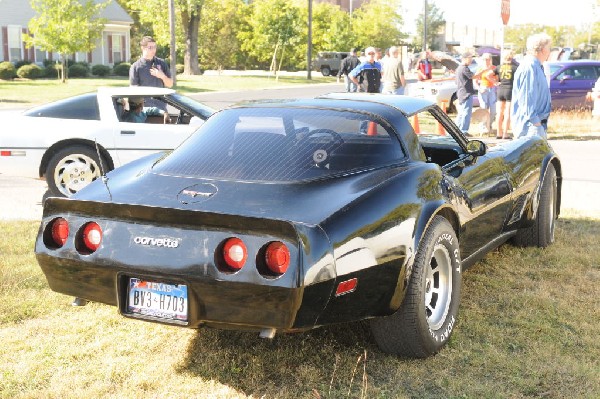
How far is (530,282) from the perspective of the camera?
5.52 meters

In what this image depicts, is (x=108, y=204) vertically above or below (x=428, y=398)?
above

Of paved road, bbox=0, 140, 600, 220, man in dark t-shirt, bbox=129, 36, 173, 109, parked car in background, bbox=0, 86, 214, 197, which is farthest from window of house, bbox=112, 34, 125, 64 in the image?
parked car in background, bbox=0, 86, 214, 197

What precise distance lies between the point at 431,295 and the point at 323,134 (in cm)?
109

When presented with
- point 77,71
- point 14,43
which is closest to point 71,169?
point 77,71

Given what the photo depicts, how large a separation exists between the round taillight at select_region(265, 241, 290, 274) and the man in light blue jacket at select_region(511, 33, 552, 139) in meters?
5.24

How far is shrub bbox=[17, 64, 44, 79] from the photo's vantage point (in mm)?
40219

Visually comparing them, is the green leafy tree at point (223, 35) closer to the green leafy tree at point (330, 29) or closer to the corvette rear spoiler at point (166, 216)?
the green leafy tree at point (330, 29)

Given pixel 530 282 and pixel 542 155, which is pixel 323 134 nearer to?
pixel 530 282

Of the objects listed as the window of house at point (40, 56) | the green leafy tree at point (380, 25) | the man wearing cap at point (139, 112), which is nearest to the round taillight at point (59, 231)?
the man wearing cap at point (139, 112)

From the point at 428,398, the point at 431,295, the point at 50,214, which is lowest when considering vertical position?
the point at 428,398

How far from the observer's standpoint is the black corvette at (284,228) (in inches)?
132

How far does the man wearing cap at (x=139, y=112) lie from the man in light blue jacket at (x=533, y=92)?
13.0 ft

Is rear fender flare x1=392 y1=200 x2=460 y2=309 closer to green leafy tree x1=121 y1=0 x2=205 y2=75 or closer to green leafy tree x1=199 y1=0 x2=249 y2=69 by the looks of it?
green leafy tree x1=121 y1=0 x2=205 y2=75

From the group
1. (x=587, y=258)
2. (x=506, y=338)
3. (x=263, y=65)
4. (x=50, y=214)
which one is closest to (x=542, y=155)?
(x=587, y=258)
